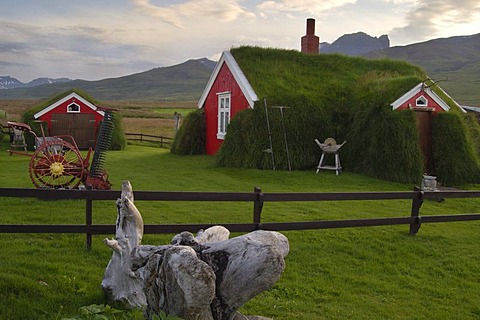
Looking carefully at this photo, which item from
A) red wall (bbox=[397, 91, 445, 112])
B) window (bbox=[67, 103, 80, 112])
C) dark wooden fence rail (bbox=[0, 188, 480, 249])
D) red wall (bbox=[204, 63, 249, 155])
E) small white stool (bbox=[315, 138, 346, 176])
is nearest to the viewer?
dark wooden fence rail (bbox=[0, 188, 480, 249])

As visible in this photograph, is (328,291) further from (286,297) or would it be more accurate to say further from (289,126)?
(289,126)

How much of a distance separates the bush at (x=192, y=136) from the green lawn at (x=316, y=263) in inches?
382

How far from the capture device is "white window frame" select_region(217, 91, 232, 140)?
19.8 meters

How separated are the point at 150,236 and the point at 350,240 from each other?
355 cm

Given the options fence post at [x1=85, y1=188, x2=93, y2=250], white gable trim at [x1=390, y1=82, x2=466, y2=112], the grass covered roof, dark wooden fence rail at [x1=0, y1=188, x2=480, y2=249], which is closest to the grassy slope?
the grass covered roof

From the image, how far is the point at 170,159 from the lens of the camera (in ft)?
65.8

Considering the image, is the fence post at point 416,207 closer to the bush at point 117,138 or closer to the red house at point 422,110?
the red house at point 422,110

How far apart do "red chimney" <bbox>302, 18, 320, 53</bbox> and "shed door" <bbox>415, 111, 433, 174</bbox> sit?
876cm

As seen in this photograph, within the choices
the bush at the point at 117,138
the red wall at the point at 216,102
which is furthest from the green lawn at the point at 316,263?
the bush at the point at 117,138

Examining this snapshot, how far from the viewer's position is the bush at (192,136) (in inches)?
861

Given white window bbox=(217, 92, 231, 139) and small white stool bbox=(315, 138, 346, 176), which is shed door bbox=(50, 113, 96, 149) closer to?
white window bbox=(217, 92, 231, 139)

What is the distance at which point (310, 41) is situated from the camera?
23781 mm

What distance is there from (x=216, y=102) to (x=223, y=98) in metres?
0.89

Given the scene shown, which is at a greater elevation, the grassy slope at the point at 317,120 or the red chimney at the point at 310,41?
the red chimney at the point at 310,41
